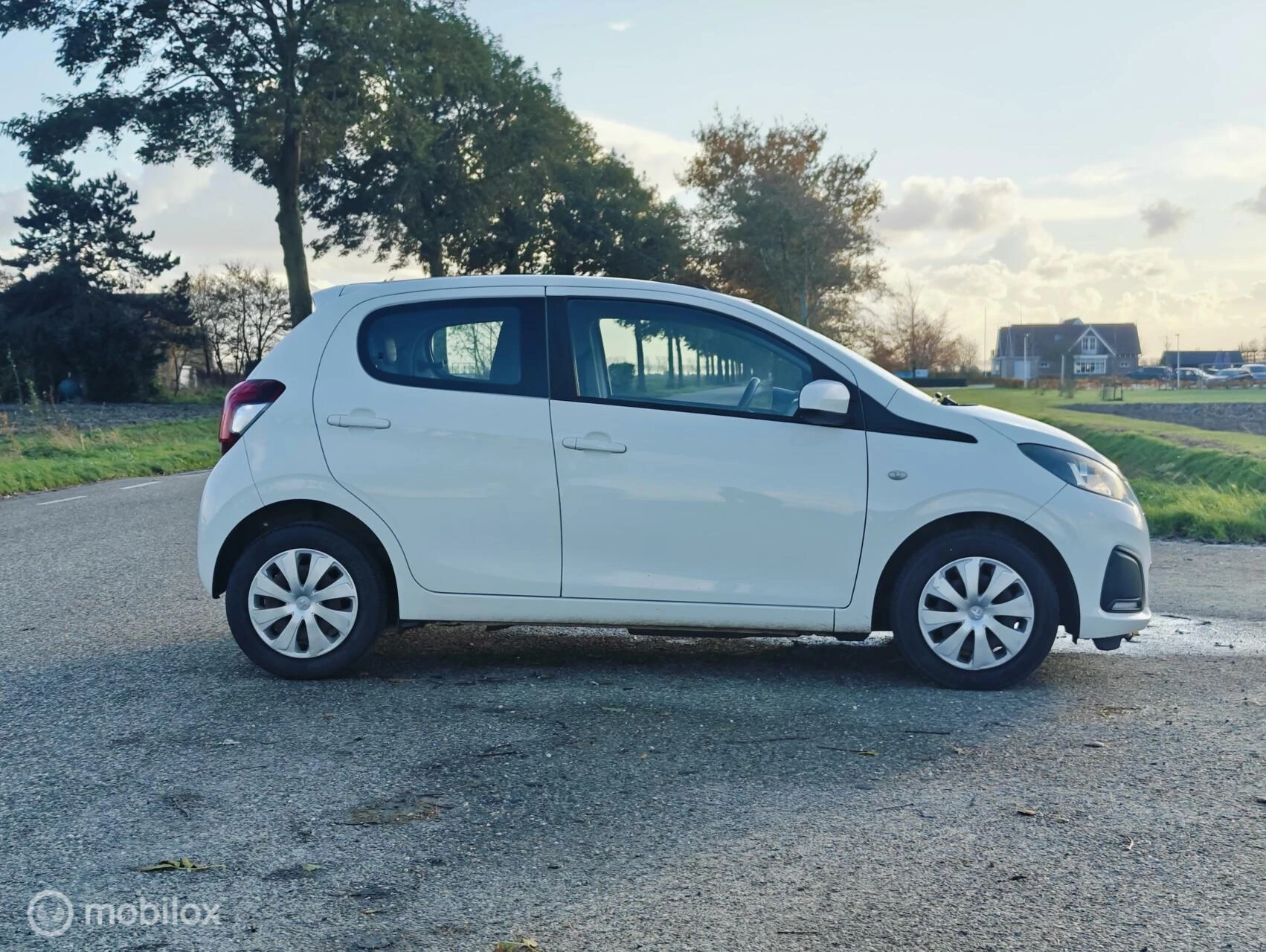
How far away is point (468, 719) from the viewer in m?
5.07

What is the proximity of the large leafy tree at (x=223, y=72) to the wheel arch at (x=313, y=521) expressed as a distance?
26838mm

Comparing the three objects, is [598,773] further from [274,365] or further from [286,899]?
[274,365]

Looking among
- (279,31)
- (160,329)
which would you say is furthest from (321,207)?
(160,329)

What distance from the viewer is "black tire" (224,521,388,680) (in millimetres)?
5656

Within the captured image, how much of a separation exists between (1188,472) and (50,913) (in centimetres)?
2049

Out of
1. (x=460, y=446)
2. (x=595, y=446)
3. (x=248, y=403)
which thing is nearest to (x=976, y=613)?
(x=595, y=446)

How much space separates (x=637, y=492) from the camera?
552cm

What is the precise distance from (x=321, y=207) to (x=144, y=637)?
38.2 meters

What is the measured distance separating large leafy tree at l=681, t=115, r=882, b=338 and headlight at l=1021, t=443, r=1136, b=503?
42.6m

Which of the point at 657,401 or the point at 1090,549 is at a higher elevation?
the point at 657,401

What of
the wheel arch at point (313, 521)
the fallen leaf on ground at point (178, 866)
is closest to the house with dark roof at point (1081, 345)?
the wheel arch at point (313, 521)

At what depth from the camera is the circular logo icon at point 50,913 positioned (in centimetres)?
312

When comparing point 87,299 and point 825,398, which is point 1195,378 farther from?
point 825,398

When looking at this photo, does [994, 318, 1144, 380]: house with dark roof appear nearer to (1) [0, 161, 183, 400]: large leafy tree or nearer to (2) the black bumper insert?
(1) [0, 161, 183, 400]: large leafy tree
